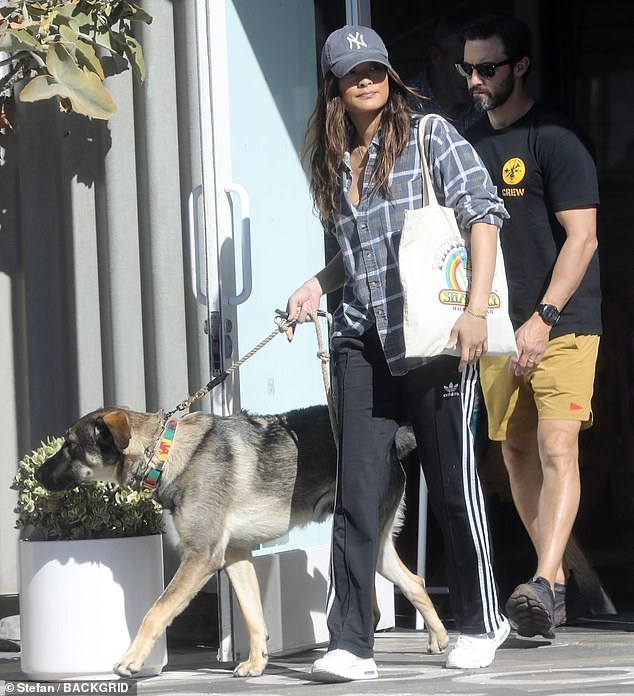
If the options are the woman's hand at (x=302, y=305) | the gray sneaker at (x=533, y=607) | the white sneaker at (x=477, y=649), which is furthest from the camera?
the gray sneaker at (x=533, y=607)

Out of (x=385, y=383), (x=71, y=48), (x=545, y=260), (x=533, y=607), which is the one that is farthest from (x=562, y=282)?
(x=71, y=48)

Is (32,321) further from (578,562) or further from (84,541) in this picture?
(578,562)

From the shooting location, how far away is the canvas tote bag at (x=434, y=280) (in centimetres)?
395

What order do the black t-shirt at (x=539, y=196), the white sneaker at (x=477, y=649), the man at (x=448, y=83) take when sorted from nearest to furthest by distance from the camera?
1. the white sneaker at (x=477, y=649)
2. the black t-shirt at (x=539, y=196)
3. the man at (x=448, y=83)

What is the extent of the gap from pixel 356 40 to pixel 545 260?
1282 mm

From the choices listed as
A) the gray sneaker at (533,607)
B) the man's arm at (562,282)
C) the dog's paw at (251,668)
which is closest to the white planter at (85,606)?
the dog's paw at (251,668)

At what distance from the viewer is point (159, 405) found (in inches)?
224

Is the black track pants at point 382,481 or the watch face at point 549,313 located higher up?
the watch face at point 549,313

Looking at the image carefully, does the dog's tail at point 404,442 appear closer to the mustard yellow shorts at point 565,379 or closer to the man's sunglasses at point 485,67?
the mustard yellow shorts at point 565,379

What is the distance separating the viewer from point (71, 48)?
5230mm

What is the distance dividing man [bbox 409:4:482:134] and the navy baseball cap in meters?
1.87

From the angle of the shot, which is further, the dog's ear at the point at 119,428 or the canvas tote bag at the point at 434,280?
the dog's ear at the point at 119,428

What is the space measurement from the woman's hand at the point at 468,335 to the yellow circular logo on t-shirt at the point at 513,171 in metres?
1.11

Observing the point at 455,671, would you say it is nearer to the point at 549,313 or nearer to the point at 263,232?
the point at 549,313
